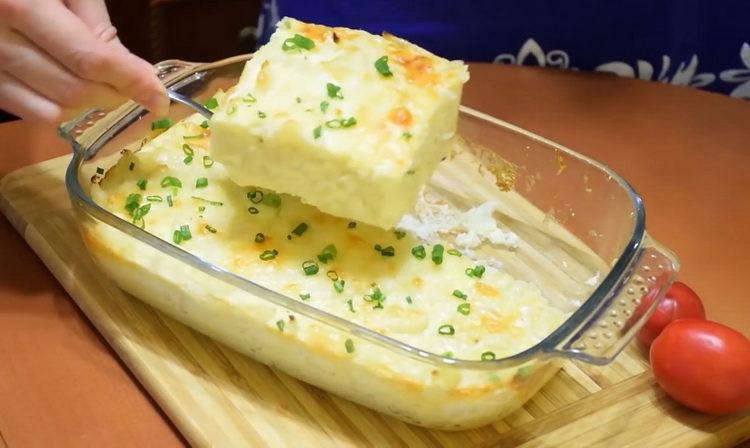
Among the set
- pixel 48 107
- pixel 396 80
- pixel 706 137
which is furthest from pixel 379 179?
pixel 706 137

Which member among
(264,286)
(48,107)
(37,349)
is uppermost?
(48,107)

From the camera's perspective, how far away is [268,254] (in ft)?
3.99

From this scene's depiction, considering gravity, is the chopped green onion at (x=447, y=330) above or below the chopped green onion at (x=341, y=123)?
below

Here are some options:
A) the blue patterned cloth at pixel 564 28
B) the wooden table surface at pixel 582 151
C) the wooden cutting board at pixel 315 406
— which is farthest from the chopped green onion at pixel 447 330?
the blue patterned cloth at pixel 564 28

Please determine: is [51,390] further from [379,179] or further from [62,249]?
[379,179]

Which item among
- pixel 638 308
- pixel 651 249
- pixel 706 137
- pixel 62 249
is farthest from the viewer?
pixel 706 137

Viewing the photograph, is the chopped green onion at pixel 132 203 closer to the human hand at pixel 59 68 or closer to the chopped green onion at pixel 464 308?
the human hand at pixel 59 68

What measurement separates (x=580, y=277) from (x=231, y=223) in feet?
1.88

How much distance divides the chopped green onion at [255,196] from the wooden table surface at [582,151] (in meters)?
0.30

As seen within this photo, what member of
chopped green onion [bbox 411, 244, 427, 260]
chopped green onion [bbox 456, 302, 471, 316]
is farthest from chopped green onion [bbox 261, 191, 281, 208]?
chopped green onion [bbox 456, 302, 471, 316]

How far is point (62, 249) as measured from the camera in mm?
1365

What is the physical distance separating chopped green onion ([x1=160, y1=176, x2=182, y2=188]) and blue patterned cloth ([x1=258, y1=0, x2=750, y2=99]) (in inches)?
35.1

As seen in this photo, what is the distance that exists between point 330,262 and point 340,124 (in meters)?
0.20

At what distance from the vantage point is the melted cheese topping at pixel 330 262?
114cm
